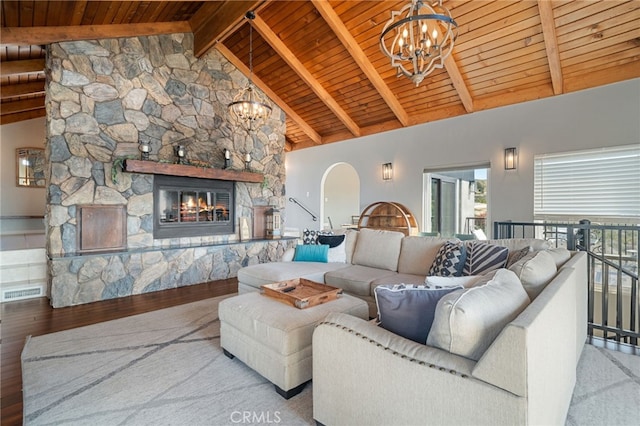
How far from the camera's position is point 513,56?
4.25 metres

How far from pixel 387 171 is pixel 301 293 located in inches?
175

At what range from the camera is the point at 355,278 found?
10.4 ft

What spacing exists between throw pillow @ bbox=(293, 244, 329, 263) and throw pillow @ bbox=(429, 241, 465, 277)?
1335mm

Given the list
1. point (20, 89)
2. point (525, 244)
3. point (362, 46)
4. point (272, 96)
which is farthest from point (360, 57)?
point (20, 89)

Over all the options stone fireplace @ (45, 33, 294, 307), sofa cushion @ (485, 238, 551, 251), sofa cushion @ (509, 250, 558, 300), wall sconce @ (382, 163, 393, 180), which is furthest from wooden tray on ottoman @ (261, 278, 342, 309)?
wall sconce @ (382, 163, 393, 180)

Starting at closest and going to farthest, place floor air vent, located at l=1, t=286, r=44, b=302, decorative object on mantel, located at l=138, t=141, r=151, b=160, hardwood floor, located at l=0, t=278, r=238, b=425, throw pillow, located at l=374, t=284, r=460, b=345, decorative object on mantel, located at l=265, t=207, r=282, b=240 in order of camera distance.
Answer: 1. throw pillow, located at l=374, t=284, r=460, b=345
2. hardwood floor, located at l=0, t=278, r=238, b=425
3. floor air vent, located at l=1, t=286, r=44, b=302
4. decorative object on mantel, located at l=138, t=141, r=151, b=160
5. decorative object on mantel, located at l=265, t=207, r=282, b=240

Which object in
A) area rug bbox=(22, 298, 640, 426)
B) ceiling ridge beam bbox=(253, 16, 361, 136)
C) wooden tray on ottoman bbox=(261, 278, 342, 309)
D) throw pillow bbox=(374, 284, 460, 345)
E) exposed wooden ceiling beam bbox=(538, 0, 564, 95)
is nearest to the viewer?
throw pillow bbox=(374, 284, 460, 345)

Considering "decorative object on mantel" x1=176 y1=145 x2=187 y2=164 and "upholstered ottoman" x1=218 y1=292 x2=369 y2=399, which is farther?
"decorative object on mantel" x1=176 y1=145 x2=187 y2=164

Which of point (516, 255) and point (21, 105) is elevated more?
point (21, 105)

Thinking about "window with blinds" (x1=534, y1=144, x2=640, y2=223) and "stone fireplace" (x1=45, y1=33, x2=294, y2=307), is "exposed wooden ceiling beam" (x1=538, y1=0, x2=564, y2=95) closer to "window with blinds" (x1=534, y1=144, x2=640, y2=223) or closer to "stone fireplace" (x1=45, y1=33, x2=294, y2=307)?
"window with blinds" (x1=534, y1=144, x2=640, y2=223)

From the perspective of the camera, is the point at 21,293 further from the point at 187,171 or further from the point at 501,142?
the point at 501,142

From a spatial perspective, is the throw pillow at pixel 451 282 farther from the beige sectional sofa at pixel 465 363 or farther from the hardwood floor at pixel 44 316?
the hardwood floor at pixel 44 316

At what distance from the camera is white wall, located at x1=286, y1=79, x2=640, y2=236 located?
13.2 ft

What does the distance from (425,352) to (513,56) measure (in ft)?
15.3
